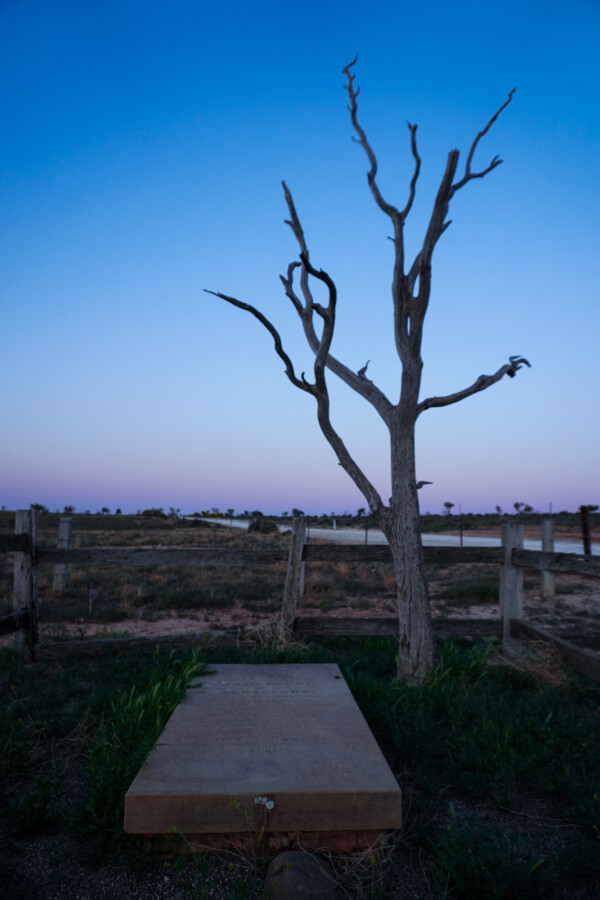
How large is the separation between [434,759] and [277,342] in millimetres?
3874

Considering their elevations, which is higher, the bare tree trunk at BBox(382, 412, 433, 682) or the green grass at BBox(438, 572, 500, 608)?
the bare tree trunk at BBox(382, 412, 433, 682)

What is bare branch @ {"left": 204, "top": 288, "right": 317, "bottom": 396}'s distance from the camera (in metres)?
6.07

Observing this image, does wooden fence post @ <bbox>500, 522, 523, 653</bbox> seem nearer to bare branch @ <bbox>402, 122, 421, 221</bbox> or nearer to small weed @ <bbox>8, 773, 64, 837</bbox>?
bare branch @ <bbox>402, 122, 421, 221</bbox>

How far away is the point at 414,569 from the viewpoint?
20.3 feet

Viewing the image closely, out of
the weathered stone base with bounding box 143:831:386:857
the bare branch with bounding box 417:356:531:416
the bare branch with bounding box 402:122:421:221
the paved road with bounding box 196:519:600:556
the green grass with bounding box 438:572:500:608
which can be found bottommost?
the weathered stone base with bounding box 143:831:386:857

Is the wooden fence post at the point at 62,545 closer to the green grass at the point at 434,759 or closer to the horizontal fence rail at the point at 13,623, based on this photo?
the horizontal fence rail at the point at 13,623

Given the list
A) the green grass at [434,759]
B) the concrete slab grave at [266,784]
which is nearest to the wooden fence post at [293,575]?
the green grass at [434,759]

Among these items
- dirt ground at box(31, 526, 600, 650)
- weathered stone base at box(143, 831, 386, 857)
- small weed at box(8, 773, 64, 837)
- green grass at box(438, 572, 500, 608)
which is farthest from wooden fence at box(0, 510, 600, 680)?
green grass at box(438, 572, 500, 608)

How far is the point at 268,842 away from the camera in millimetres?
3465

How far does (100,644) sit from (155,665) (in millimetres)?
969

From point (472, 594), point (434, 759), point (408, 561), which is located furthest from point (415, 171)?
point (472, 594)

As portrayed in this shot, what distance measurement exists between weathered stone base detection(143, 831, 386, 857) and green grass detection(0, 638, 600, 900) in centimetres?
14

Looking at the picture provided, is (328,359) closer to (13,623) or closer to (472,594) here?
(13,623)

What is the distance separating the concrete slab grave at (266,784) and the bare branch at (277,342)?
10.0 feet
